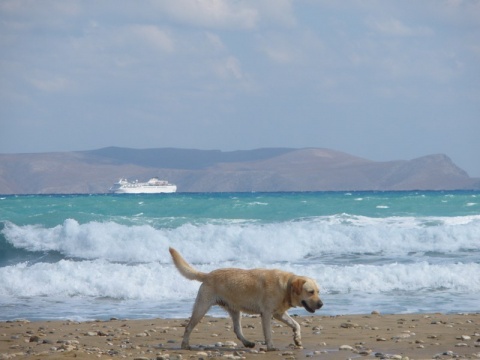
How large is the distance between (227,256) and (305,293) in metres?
13.4

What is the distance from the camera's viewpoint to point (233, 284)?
29.0 ft

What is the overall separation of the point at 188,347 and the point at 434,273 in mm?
7931

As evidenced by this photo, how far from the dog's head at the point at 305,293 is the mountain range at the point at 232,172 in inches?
3735

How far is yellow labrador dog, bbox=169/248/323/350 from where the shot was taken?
28.5ft

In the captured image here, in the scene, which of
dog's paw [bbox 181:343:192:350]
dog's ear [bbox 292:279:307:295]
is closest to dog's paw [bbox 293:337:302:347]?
dog's ear [bbox 292:279:307:295]

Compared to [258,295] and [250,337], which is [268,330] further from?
[250,337]

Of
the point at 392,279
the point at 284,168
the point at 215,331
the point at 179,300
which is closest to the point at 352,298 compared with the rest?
the point at 392,279

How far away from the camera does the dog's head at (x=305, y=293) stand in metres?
8.62

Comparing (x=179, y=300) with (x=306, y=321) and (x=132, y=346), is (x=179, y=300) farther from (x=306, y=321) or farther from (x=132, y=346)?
(x=132, y=346)

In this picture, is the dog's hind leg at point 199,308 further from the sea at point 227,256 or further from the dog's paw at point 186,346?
the sea at point 227,256

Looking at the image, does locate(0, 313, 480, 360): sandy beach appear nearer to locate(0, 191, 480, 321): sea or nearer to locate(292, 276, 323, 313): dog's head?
locate(292, 276, 323, 313): dog's head

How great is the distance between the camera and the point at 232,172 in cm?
11838

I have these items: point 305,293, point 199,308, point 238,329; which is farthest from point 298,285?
point 199,308

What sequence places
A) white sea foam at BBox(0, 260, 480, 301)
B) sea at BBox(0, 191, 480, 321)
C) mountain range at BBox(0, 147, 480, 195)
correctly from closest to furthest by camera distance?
sea at BBox(0, 191, 480, 321)
white sea foam at BBox(0, 260, 480, 301)
mountain range at BBox(0, 147, 480, 195)
